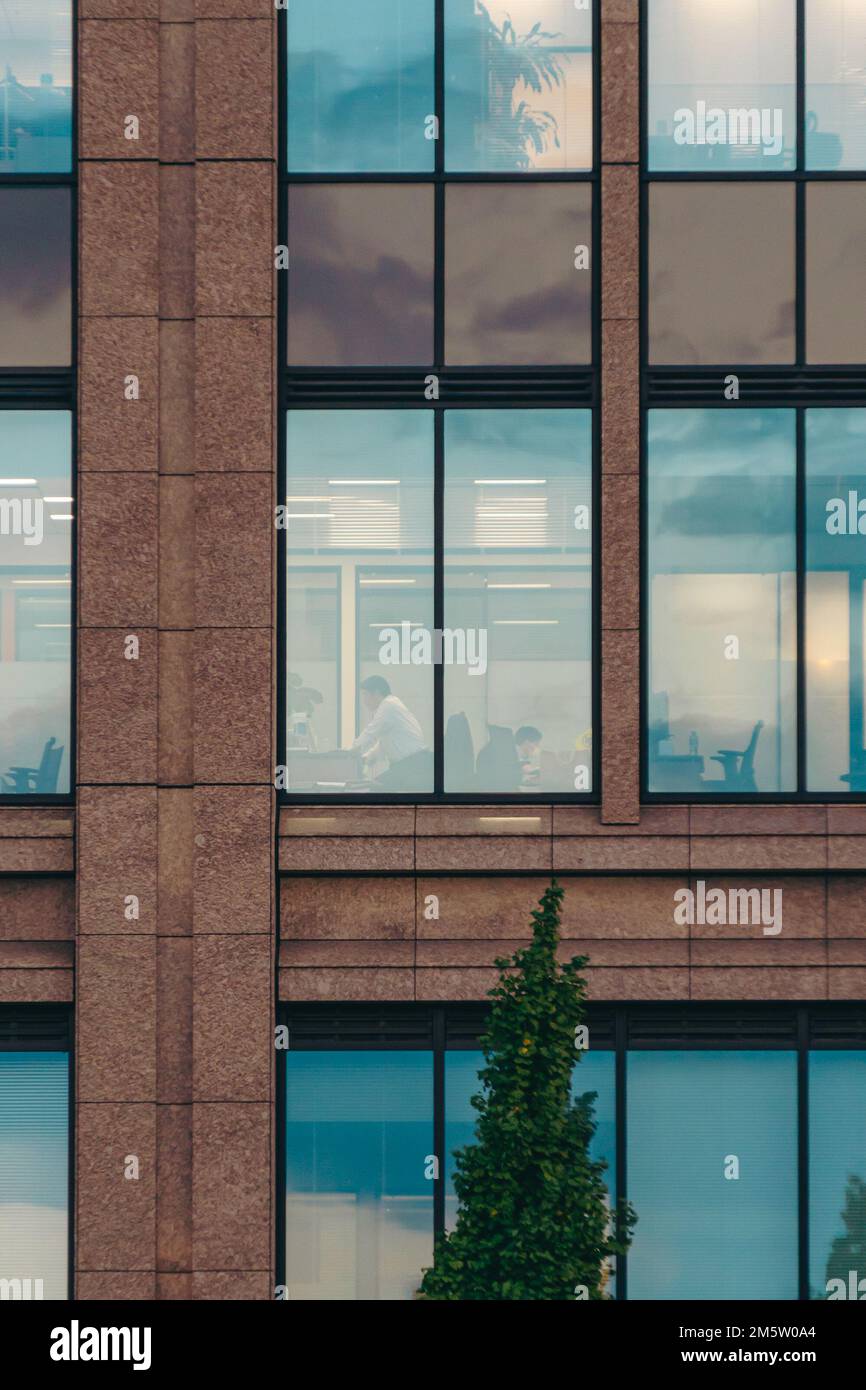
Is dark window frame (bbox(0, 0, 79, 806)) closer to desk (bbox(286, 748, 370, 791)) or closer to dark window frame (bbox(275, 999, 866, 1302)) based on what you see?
desk (bbox(286, 748, 370, 791))

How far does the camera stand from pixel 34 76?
11.2 meters

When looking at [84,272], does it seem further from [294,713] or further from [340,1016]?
[340,1016]

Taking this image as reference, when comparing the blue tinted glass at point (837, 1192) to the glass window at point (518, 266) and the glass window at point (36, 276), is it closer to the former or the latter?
the glass window at point (518, 266)

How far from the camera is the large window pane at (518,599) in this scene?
1111 cm

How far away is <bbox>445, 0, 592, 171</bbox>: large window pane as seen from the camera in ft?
36.5

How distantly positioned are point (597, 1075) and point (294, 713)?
3.99m

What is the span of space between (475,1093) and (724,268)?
24.0 feet

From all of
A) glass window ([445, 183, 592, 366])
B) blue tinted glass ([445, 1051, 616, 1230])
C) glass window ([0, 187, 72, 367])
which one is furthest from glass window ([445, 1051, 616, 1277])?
glass window ([0, 187, 72, 367])

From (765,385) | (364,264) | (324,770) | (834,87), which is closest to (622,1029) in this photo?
(324,770)

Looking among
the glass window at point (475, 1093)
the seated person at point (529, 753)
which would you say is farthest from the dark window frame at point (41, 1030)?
the seated person at point (529, 753)

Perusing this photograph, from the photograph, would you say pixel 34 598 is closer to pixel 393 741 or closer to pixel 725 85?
pixel 393 741

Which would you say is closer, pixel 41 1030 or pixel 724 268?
pixel 41 1030

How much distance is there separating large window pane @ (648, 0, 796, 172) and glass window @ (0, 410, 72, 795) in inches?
230

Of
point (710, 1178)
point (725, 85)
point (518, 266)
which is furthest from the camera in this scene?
point (725, 85)
